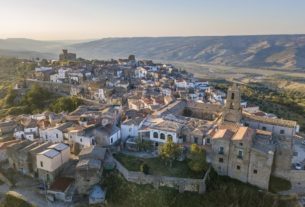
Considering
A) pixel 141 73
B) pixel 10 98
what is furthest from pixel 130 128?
pixel 141 73

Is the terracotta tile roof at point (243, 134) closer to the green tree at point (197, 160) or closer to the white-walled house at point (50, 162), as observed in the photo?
the green tree at point (197, 160)

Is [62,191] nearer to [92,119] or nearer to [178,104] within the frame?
[92,119]

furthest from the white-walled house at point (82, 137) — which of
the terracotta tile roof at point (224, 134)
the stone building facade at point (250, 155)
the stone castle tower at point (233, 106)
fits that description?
the stone castle tower at point (233, 106)

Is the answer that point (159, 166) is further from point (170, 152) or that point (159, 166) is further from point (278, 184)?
point (278, 184)

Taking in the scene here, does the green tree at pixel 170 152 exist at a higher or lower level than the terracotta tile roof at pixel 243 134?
lower

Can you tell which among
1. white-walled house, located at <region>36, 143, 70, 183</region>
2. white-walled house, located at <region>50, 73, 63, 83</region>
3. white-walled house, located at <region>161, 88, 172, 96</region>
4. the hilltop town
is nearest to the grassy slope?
the hilltop town

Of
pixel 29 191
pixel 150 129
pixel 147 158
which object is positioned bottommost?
pixel 29 191

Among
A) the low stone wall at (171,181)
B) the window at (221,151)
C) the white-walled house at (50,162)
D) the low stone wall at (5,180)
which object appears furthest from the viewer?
the low stone wall at (5,180)

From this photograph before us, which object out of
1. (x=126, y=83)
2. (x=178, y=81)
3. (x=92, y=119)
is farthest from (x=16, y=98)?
(x=178, y=81)
